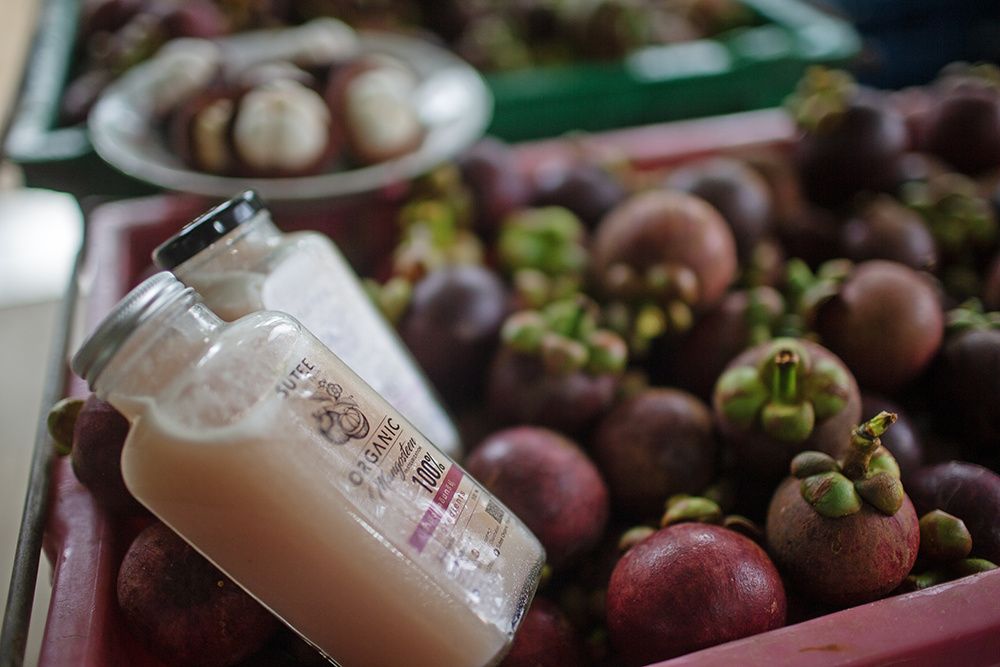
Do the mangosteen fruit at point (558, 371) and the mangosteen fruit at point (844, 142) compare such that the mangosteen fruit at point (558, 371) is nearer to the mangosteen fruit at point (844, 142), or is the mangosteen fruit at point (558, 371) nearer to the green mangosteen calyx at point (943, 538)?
the green mangosteen calyx at point (943, 538)

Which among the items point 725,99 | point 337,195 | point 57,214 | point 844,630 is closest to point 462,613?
point 844,630

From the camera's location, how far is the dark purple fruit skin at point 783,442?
764 mm

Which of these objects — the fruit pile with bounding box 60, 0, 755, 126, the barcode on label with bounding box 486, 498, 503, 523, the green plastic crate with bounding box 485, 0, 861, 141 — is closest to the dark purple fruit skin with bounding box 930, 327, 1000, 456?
the barcode on label with bounding box 486, 498, 503, 523

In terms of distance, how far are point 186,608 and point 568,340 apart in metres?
0.55

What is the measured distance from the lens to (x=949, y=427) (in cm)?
91

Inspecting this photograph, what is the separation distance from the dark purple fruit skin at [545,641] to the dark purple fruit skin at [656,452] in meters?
0.18

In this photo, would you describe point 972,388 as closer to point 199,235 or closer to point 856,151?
point 856,151

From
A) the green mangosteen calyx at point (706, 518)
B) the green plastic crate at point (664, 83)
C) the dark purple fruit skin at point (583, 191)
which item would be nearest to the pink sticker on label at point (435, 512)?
the green mangosteen calyx at point (706, 518)

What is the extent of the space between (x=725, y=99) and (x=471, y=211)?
118cm

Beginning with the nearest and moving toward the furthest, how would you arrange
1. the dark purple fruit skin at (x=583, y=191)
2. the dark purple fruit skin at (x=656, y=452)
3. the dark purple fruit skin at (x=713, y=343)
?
1. the dark purple fruit skin at (x=656, y=452)
2. the dark purple fruit skin at (x=713, y=343)
3. the dark purple fruit skin at (x=583, y=191)

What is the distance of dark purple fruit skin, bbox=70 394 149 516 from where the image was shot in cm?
69

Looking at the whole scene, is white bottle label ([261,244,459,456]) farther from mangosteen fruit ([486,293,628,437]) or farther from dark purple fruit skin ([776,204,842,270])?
dark purple fruit skin ([776,204,842,270])

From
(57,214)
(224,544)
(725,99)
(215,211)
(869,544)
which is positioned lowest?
(57,214)

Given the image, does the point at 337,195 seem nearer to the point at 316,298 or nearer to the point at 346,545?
the point at 316,298
